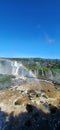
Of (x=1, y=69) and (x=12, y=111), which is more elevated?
(x=1, y=69)

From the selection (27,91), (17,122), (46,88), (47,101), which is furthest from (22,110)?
(46,88)

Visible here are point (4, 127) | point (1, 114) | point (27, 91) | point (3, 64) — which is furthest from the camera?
point (3, 64)

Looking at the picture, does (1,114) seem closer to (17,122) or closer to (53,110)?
(17,122)

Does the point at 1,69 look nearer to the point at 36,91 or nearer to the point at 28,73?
the point at 28,73

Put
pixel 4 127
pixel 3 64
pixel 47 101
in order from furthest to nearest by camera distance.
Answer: pixel 3 64, pixel 47 101, pixel 4 127

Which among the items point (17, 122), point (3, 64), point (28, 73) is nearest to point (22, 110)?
point (17, 122)

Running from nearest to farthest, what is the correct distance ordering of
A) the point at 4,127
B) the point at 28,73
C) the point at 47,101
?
1. the point at 4,127
2. the point at 47,101
3. the point at 28,73

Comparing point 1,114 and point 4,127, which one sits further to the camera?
point 1,114

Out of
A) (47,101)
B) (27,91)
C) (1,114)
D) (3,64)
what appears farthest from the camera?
(3,64)

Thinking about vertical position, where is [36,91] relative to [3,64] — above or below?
below
